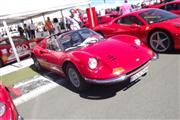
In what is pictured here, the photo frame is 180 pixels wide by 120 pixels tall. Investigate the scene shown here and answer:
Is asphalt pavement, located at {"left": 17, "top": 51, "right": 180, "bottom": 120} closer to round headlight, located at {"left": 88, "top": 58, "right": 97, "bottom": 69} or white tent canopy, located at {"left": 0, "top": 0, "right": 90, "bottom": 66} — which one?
round headlight, located at {"left": 88, "top": 58, "right": 97, "bottom": 69}

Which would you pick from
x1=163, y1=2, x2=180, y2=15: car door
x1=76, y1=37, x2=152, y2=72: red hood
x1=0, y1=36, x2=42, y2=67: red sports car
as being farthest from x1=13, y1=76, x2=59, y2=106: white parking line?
x1=163, y1=2, x2=180, y2=15: car door

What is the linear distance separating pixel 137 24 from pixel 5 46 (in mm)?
5593

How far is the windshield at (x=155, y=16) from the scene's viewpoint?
6.89 metres

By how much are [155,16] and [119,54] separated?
3164mm

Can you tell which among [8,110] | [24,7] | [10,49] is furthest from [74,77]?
[10,49]

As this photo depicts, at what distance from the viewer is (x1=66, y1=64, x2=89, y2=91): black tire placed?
182 inches

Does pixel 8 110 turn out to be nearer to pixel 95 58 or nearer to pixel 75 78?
pixel 95 58

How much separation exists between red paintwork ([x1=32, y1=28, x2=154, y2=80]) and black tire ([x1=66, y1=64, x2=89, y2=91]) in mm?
150

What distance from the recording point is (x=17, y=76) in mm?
7250

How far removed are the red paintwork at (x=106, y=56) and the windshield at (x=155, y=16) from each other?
193 centimetres

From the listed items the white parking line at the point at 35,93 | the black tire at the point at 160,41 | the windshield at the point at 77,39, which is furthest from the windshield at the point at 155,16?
the white parking line at the point at 35,93

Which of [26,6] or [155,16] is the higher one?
[26,6]

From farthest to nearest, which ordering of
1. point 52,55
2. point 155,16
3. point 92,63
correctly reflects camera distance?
1. point 155,16
2. point 52,55
3. point 92,63

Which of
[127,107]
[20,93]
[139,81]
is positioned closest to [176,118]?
[127,107]
